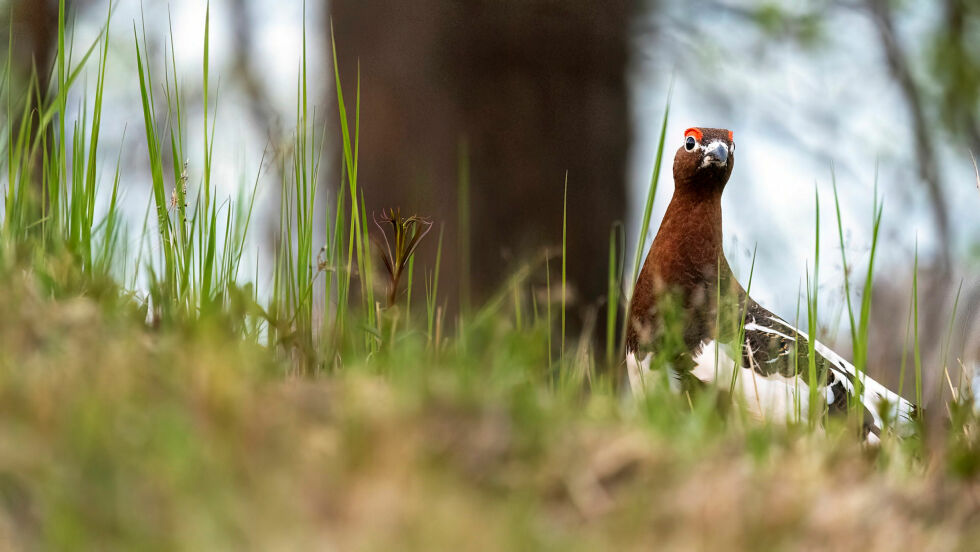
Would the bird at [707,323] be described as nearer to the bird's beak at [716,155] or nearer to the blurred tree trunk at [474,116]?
the bird's beak at [716,155]

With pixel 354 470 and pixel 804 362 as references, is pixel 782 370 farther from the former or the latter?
pixel 354 470

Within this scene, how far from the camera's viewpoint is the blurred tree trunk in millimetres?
4508

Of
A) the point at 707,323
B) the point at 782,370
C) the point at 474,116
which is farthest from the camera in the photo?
the point at 474,116

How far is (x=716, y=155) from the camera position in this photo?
10.7 feet

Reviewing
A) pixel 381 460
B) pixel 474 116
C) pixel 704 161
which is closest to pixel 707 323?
pixel 704 161

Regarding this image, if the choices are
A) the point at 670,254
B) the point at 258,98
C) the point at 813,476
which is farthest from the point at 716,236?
the point at 258,98

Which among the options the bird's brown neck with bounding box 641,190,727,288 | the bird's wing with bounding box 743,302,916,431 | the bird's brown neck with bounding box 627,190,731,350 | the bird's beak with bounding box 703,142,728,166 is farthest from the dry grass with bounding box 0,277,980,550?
the bird's beak with bounding box 703,142,728,166

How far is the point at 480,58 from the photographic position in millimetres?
4555

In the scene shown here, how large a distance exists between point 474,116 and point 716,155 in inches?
61.1

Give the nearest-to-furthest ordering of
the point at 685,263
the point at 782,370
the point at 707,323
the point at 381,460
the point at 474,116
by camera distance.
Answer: the point at 381,460 → the point at 782,370 → the point at 707,323 → the point at 685,263 → the point at 474,116

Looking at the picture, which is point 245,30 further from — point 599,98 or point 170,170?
point 170,170

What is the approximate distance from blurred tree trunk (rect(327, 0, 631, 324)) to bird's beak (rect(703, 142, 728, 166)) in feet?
4.30

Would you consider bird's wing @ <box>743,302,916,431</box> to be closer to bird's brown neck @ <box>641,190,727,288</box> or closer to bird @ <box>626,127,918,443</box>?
bird @ <box>626,127,918,443</box>

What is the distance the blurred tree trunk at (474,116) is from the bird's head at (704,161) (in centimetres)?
121
